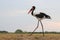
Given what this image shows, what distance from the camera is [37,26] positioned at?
17672mm

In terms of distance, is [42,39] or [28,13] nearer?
[42,39]

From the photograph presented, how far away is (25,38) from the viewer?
51.8 ft

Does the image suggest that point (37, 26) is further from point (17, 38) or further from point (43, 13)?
point (17, 38)

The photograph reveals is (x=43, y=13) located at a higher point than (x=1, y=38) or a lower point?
higher

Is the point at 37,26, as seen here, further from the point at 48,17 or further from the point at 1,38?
the point at 1,38

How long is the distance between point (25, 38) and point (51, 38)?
5.10 feet

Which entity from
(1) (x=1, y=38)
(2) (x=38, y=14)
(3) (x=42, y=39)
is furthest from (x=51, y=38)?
(1) (x=1, y=38)

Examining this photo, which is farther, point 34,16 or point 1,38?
point 34,16

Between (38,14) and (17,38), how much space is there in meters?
2.28

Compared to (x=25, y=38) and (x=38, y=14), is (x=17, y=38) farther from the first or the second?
(x=38, y=14)

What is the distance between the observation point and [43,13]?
17172 mm

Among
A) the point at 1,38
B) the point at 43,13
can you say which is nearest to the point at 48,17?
the point at 43,13

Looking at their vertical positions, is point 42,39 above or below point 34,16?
below

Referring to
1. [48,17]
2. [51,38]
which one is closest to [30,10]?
[48,17]
